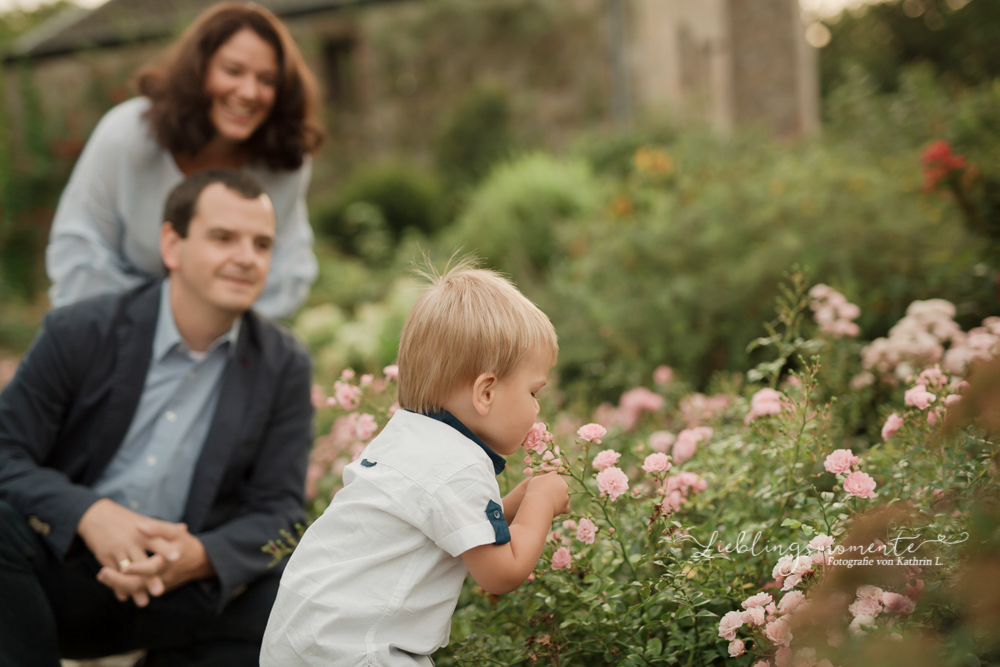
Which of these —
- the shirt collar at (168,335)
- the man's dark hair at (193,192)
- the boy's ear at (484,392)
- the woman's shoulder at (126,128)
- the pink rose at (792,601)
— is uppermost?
the woman's shoulder at (126,128)

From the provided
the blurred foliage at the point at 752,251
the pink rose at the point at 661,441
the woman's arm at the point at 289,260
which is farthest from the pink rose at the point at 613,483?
the woman's arm at the point at 289,260

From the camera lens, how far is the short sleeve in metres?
1.30

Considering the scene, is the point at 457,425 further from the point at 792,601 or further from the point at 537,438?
the point at 792,601

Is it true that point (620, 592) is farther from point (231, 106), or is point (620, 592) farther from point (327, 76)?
point (327, 76)

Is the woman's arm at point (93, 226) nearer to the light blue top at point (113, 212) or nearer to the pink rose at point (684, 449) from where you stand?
the light blue top at point (113, 212)

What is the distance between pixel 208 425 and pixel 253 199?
2.14 ft

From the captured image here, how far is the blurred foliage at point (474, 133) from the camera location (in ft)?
38.7

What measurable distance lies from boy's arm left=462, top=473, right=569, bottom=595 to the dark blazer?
36.9 inches

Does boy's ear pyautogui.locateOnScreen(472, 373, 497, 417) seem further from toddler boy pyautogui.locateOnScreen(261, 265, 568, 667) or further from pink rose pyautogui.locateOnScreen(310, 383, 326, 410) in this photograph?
pink rose pyautogui.locateOnScreen(310, 383, 326, 410)

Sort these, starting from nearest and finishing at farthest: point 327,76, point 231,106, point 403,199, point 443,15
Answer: point 231,106 < point 403,199 < point 443,15 < point 327,76

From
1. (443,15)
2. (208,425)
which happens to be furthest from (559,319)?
(443,15)

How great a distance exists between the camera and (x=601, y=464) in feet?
4.90

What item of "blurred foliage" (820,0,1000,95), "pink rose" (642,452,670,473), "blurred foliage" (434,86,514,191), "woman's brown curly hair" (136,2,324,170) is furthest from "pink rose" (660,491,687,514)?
"blurred foliage" (820,0,1000,95)

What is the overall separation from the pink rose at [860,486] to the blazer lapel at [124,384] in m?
1.79
